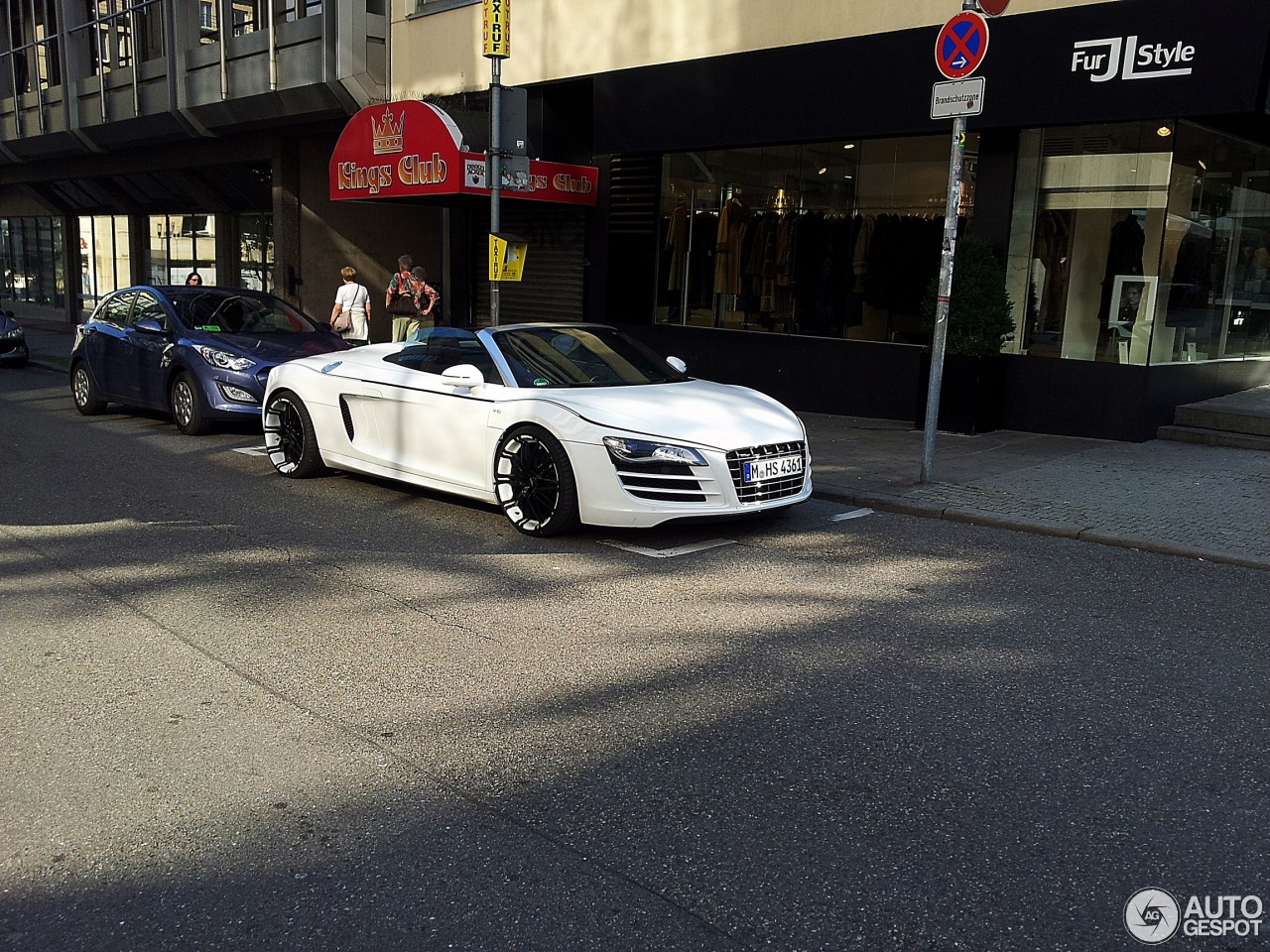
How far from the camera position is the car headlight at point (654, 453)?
22.4 ft

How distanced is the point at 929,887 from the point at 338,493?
→ 647 cm

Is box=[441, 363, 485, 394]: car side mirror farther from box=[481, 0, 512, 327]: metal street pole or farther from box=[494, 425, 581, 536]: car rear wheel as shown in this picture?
box=[481, 0, 512, 327]: metal street pole

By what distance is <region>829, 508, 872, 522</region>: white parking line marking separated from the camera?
8.16m

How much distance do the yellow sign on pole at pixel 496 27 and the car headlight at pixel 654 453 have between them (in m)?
6.07

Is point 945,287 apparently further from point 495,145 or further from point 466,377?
point 495,145

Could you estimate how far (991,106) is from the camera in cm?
1150

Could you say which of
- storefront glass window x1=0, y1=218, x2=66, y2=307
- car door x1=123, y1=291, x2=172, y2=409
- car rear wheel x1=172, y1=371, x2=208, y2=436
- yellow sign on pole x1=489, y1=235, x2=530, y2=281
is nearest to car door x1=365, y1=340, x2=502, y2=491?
yellow sign on pole x1=489, y1=235, x2=530, y2=281

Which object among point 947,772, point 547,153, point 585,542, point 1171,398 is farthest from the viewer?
point 547,153

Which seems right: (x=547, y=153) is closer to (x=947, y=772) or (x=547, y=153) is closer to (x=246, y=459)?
(x=246, y=459)

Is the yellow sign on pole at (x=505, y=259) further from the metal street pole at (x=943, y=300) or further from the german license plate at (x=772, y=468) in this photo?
the german license plate at (x=772, y=468)

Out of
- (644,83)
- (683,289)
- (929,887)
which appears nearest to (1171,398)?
(683,289)

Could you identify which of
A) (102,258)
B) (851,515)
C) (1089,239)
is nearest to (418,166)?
(1089,239)

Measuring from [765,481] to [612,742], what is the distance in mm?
3345

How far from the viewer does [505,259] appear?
11.7m
